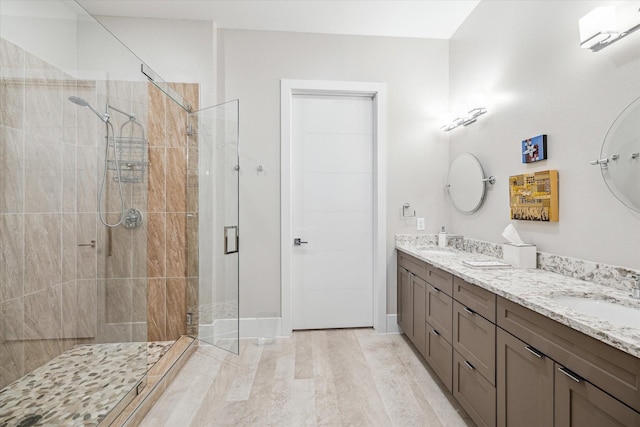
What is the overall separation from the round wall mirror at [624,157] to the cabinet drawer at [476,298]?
72 cm

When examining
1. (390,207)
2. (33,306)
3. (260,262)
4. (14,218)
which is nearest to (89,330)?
(33,306)

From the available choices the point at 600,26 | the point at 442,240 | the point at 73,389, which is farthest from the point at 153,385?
the point at 600,26

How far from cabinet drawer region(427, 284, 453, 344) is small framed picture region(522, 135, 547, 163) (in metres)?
1.02

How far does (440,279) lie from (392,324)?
1.16 metres

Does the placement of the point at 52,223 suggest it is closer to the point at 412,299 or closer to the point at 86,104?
the point at 86,104

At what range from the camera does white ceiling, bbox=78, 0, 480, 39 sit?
8.25 feet

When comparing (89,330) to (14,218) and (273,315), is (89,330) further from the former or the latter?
(273,315)

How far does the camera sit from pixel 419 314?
242 centimetres

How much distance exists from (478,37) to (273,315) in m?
3.06

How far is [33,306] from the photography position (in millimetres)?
1631

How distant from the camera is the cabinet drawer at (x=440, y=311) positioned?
6.29 feet

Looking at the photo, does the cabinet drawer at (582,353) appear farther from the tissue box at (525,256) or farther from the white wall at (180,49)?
the white wall at (180,49)

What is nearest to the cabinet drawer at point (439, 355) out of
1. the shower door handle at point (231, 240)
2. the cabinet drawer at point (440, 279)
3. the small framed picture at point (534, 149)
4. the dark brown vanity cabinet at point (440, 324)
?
the dark brown vanity cabinet at point (440, 324)

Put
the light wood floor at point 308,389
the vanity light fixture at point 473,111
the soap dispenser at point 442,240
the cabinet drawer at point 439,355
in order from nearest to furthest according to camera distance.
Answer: the light wood floor at point 308,389
the cabinet drawer at point 439,355
the vanity light fixture at point 473,111
the soap dispenser at point 442,240
